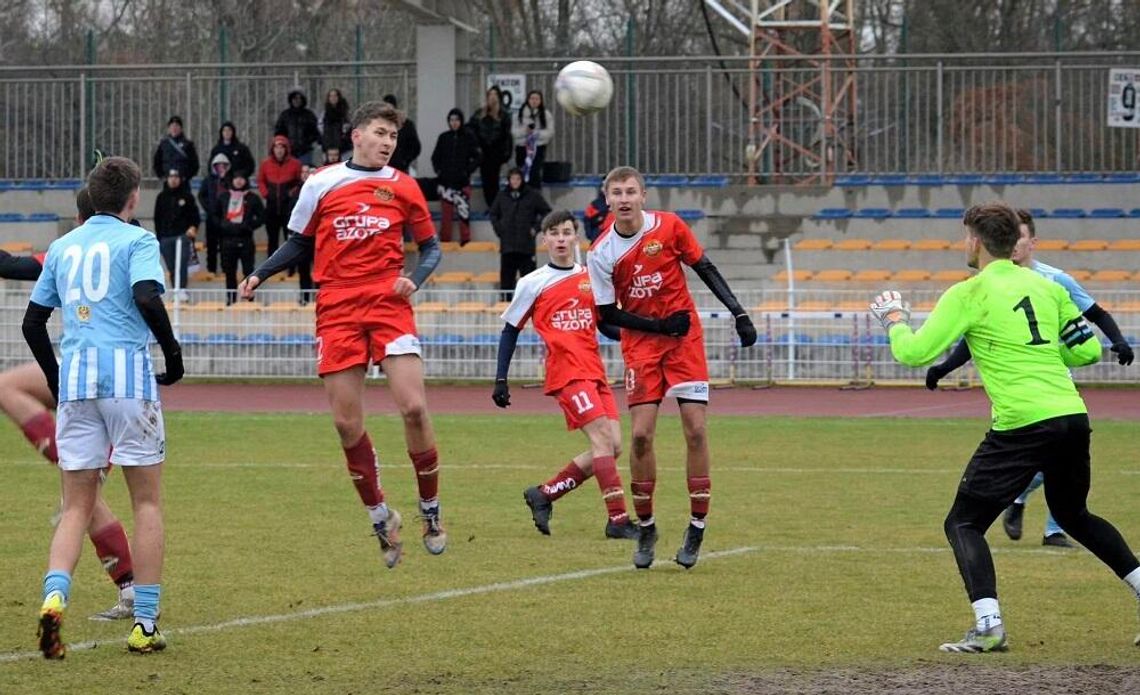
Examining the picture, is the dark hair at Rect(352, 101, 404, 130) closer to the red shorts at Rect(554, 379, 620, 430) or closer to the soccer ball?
the red shorts at Rect(554, 379, 620, 430)

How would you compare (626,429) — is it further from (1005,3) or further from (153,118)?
(1005,3)

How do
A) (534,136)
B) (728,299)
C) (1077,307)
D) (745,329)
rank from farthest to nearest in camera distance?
(534,136)
(728,299)
(745,329)
(1077,307)

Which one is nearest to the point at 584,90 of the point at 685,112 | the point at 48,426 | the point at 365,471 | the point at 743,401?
the point at 743,401

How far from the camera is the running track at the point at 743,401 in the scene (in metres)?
20.9

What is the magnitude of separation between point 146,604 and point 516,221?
18.5m

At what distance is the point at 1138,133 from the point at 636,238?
69.8ft

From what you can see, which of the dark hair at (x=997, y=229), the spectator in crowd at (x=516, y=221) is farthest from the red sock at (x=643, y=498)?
the spectator in crowd at (x=516, y=221)

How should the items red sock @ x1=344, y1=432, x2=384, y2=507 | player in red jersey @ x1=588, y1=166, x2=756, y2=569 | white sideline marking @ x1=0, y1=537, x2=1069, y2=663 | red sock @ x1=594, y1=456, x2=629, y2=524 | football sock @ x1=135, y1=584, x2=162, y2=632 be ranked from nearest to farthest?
football sock @ x1=135, y1=584, x2=162, y2=632, white sideline marking @ x1=0, y1=537, x2=1069, y2=663, red sock @ x1=344, y1=432, x2=384, y2=507, player in red jersey @ x1=588, y1=166, x2=756, y2=569, red sock @ x1=594, y1=456, x2=629, y2=524

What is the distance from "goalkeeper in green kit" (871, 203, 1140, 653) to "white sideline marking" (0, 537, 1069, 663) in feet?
8.20

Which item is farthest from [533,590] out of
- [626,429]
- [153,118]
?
[153,118]

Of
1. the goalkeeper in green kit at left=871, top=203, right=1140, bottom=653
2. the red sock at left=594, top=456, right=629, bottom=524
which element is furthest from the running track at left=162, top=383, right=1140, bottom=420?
the goalkeeper in green kit at left=871, top=203, right=1140, bottom=653

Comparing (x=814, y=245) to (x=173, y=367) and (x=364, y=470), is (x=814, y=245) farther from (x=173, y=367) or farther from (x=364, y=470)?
(x=173, y=367)

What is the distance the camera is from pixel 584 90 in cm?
1953

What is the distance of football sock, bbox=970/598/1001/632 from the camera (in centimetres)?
743
